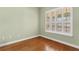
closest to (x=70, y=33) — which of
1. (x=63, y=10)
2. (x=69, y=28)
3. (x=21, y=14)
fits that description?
(x=69, y=28)

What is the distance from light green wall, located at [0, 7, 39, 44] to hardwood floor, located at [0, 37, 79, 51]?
9 centimetres

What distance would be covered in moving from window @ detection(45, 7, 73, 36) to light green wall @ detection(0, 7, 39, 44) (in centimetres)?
17

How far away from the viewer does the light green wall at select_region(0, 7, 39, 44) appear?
1004mm

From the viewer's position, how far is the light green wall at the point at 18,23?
3.29ft

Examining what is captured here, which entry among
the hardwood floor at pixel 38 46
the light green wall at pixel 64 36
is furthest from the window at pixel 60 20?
the hardwood floor at pixel 38 46

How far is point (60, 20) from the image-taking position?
1.05 meters

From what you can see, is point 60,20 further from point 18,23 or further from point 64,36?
point 18,23

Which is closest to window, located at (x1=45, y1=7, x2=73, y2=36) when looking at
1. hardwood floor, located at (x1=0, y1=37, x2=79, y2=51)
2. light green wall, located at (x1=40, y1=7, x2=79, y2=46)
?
light green wall, located at (x1=40, y1=7, x2=79, y2=46)

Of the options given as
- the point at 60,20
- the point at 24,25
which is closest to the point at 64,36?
the point at 60,20

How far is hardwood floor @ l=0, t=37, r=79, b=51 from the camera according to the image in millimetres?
1027

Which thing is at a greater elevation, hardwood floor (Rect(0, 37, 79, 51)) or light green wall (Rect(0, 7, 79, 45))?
light green wall (Rect(0, 7, 79, 45))

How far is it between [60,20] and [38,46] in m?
0.48

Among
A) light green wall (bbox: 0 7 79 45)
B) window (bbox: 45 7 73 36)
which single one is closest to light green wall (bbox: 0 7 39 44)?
light green wall (bbox: 0 7 79 45)

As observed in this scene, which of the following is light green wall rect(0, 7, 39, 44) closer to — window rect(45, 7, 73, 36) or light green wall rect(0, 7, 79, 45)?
light green wall rect(0, 7, 79, 45)
